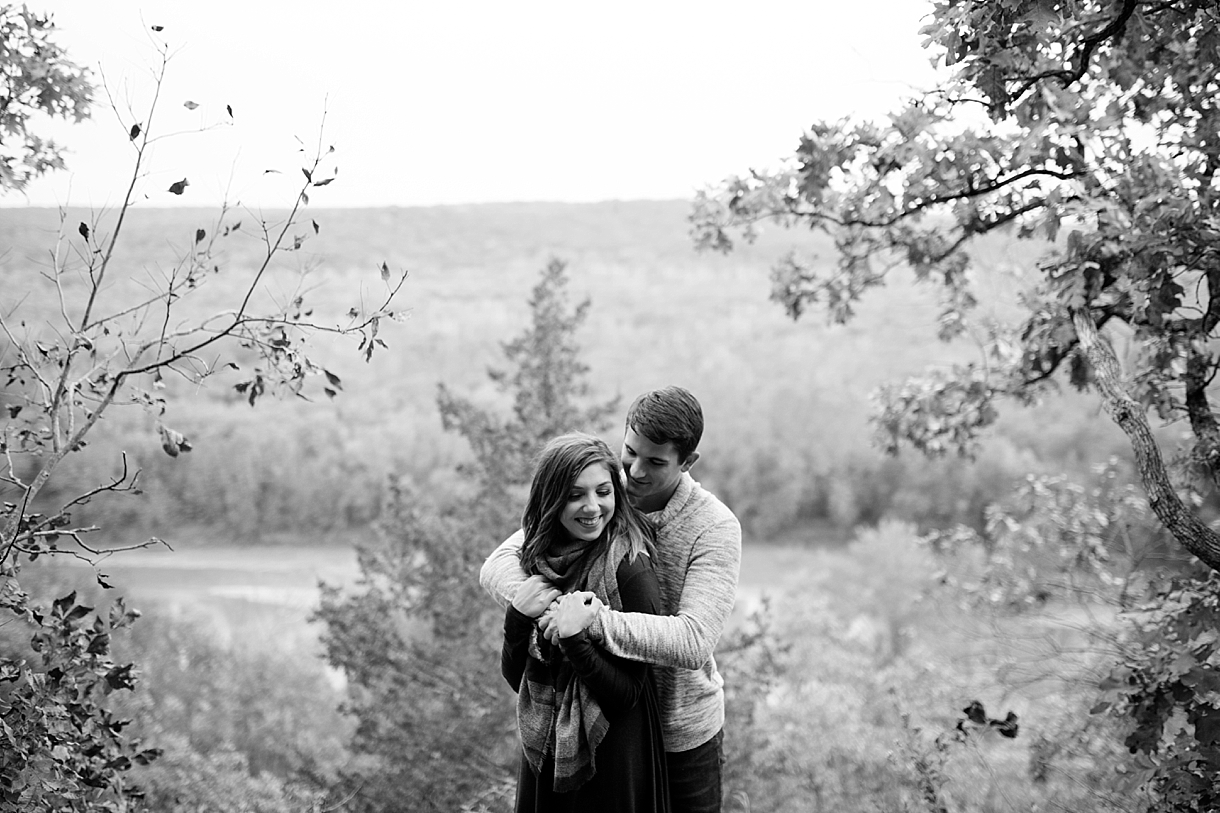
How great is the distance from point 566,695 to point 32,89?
2.24 metres

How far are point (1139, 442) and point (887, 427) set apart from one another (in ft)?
6.96

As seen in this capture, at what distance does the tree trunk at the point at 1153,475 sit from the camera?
238 cm

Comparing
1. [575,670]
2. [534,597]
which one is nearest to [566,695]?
[575,670]

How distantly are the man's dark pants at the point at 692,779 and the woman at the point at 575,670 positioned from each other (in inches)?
2.4

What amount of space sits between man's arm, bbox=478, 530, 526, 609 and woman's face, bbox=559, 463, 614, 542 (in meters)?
0.17

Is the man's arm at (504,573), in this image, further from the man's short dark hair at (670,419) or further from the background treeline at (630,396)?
the background treeline at (630,396)

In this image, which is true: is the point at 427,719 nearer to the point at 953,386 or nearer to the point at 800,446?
the point at 953,386

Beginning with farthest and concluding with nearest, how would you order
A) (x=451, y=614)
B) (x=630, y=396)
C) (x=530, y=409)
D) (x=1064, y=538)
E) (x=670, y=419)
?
(x=630, y=396) → (x=530, y=409) → (x=451, y=614) → (x=1064, y=538) → (x=670, y=419)

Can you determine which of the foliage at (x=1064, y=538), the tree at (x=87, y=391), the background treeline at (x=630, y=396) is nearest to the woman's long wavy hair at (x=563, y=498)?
the tree at (x=87, y=391)

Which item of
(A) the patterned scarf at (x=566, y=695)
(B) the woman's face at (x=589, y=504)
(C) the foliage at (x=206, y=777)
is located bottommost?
(C) the foliage at (x=206, y=777)

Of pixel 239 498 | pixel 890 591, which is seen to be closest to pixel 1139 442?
pixel 890 591

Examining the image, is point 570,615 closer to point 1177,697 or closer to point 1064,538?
point 1177,697

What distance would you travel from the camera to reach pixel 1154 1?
2430 millimetres

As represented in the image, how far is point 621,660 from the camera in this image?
1.84 meters
